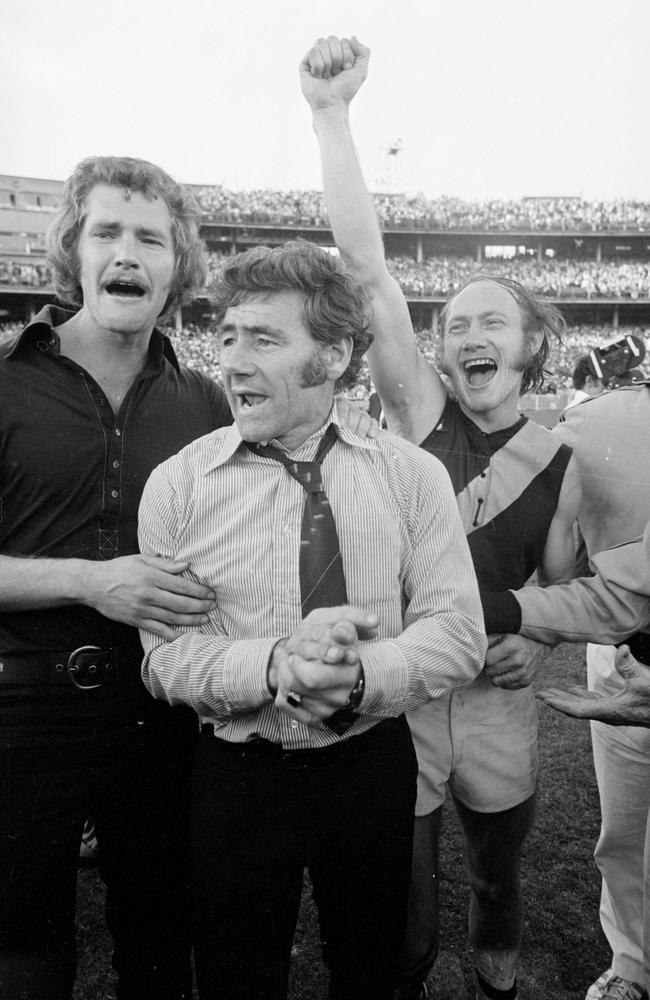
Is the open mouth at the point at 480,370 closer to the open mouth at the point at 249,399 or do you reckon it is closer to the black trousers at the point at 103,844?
the open mouth at the point at 249,399

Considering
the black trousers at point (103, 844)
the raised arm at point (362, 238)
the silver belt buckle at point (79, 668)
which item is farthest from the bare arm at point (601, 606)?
the silver belt buckle at point (79, 668)

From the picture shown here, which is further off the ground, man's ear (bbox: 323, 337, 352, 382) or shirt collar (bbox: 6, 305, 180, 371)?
shirt collar (bbox: 6, 305, 180, 371)

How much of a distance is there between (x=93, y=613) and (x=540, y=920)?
253cm

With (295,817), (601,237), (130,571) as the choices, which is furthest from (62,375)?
(601,237)

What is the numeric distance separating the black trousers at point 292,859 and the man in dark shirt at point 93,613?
403 mm

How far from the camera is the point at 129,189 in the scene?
2.29 meters

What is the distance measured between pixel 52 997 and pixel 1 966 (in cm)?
17

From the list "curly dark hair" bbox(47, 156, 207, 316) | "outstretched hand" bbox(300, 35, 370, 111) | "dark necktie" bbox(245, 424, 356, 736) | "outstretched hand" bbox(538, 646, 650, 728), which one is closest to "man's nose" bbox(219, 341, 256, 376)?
"dark necktie" bbox(245, 424, 356, 736)

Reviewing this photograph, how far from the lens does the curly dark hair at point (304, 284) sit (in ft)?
5.82

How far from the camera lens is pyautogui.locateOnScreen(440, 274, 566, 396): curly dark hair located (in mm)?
2574

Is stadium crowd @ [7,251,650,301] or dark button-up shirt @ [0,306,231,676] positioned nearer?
dark button-up shirt @ [0,306,231,676]

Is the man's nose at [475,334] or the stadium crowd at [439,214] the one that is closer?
the man's nose at [475,334]

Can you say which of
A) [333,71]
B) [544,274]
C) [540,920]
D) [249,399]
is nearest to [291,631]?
[249,399]

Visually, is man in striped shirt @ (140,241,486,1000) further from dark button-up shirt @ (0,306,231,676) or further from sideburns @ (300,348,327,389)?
dark button-up shirt @ (0,306,231,676)
